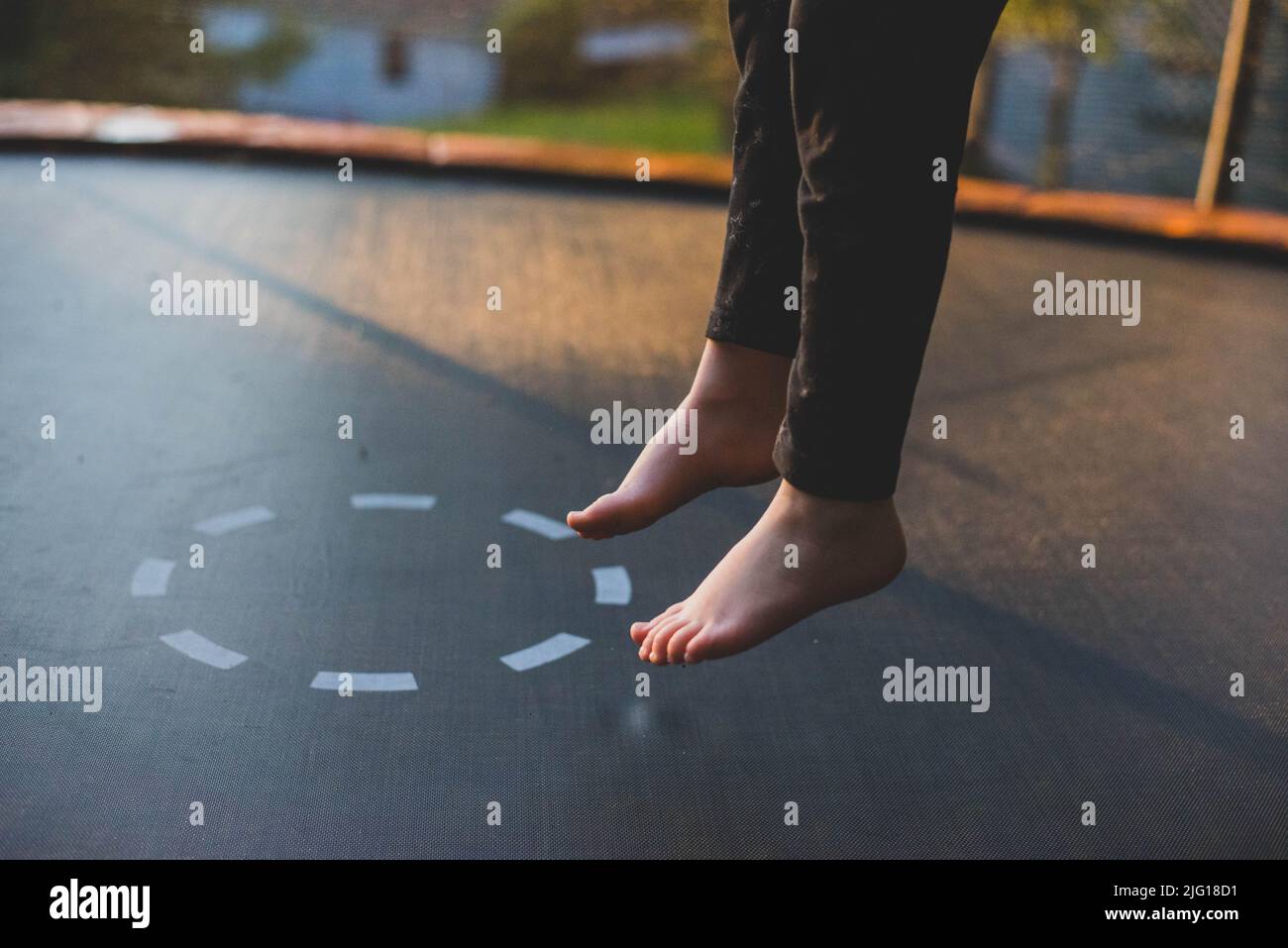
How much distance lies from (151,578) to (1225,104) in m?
3.06

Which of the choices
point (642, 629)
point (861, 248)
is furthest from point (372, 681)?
point (861, 248)

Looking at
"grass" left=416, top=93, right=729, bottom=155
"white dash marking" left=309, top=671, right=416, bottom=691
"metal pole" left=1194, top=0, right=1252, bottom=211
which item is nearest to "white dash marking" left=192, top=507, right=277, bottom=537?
"white dash marking" left=309, top=671, right=416, bottom=691

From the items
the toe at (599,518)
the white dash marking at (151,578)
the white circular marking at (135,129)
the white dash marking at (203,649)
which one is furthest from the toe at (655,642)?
the white circular marking at (135,129)

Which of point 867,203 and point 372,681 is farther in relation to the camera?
point 372,681

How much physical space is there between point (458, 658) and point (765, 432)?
14.1 inches

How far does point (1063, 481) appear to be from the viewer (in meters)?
1.83

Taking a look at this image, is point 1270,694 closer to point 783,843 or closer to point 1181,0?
point 783,843

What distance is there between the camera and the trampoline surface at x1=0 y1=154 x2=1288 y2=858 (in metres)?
1.07

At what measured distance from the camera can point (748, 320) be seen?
1.16 meters

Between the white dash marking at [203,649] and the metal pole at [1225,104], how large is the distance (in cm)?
297

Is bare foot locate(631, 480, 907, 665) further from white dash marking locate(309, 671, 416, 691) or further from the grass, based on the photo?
the grass

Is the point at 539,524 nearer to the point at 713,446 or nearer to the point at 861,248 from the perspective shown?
the point at 713,446

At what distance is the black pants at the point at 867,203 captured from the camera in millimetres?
938
